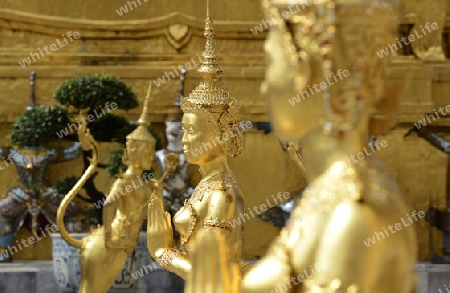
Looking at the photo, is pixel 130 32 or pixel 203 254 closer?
pixel 203 254

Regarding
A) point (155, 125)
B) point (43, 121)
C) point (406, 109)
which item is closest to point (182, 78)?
point (155, 125)

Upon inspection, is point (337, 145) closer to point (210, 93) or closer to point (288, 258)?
point (288, 258)

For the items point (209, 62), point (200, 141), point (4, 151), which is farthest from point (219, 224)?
point (4, 151)

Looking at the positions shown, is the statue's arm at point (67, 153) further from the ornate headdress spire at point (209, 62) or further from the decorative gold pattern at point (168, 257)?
the decorative gold pattern at point (168, 257)

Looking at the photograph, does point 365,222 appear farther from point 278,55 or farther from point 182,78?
point 182,78

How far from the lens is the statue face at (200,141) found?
3.32 meters

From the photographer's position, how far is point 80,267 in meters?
5.23

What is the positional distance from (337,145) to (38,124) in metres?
4.23

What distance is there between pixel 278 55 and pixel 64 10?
5055 millimetres

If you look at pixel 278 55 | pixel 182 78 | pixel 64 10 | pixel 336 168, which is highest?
pixel 64 10

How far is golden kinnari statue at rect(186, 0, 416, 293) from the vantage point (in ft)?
6.10

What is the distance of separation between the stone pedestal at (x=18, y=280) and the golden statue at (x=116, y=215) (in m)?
1.18

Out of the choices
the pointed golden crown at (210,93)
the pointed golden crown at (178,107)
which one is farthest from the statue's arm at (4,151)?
the pointed golden crown at (210,93)

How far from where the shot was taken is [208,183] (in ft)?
10.8
